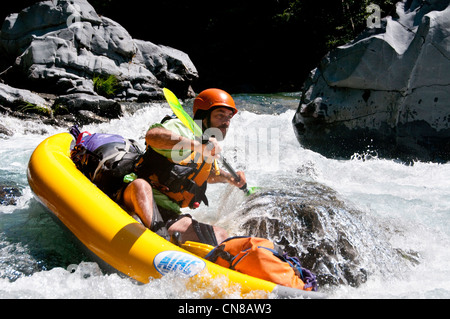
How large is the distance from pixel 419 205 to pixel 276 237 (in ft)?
6.50

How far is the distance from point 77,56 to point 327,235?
8714 millimetres

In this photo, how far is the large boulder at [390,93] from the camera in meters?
5.24

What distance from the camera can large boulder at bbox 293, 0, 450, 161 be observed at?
5242 millimetres

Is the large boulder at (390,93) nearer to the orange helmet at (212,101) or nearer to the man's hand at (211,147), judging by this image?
the orange helmet at (212,101)

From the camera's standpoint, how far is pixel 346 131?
18.9 ft

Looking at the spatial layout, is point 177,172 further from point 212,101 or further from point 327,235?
point 327,235

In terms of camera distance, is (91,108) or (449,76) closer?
(449,76)

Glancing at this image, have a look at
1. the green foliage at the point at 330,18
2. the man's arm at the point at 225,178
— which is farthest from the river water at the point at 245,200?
the green foliage at the point at 330,18

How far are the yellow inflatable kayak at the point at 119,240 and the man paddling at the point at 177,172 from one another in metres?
0.17

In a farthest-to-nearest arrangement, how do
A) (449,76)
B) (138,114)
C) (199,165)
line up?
(138,114) < (449,76) < (199,165)

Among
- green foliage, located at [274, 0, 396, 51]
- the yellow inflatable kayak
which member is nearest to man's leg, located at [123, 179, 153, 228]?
the yellow inflatable kayak

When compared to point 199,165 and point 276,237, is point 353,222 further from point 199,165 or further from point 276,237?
point 199,165

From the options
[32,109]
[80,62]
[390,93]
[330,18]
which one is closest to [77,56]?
[80,62]
